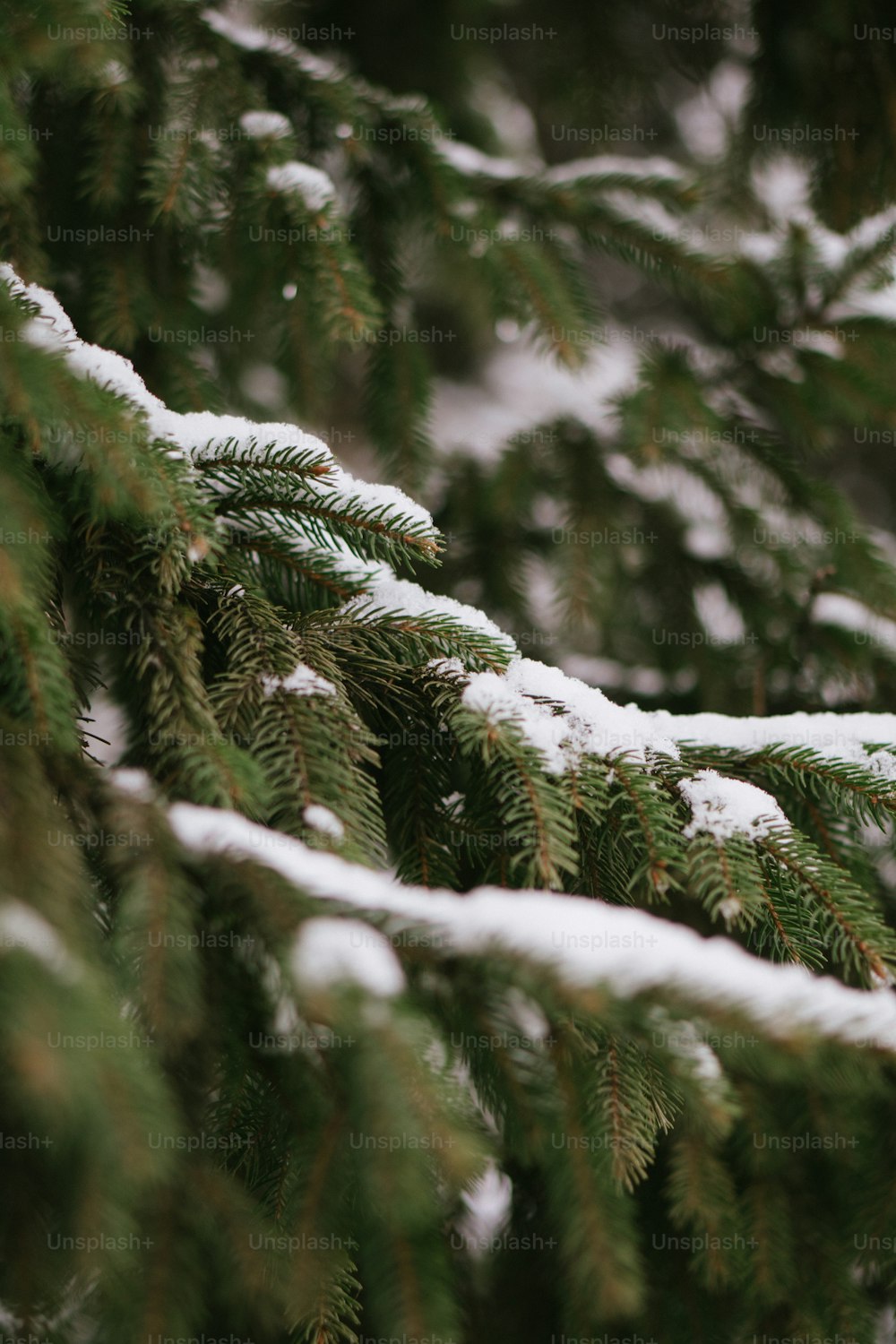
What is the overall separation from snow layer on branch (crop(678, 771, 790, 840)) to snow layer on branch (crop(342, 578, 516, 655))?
328 mm

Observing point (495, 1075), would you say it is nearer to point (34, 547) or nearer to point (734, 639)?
point (34, 547)

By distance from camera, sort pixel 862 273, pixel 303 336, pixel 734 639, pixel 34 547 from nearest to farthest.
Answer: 1. pixel 34 547
2. pixel 303 336
3. pixel 862 273
4. pixel 734 639

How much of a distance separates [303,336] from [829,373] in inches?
51.3

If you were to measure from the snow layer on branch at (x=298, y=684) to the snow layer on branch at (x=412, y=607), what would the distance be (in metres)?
0.18

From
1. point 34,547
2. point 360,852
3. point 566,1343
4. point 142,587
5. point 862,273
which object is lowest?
point 566,1343

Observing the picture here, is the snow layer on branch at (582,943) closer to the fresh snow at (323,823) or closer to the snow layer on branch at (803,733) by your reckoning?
the fresh snow at (323,823)

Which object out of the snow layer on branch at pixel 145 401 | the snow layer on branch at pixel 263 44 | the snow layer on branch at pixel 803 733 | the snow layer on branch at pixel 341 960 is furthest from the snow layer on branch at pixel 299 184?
the snow layer on branch at pixel 341 960

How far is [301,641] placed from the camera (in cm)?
117

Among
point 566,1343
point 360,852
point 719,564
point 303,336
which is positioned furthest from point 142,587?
point 719,564

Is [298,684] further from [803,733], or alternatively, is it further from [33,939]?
[803,733]

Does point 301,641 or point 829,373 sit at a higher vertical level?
point 829,373

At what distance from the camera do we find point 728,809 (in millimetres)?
1146

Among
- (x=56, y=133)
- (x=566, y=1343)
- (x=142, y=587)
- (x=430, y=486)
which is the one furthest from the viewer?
(x=430, y=486)

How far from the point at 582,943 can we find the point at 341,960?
24cm
